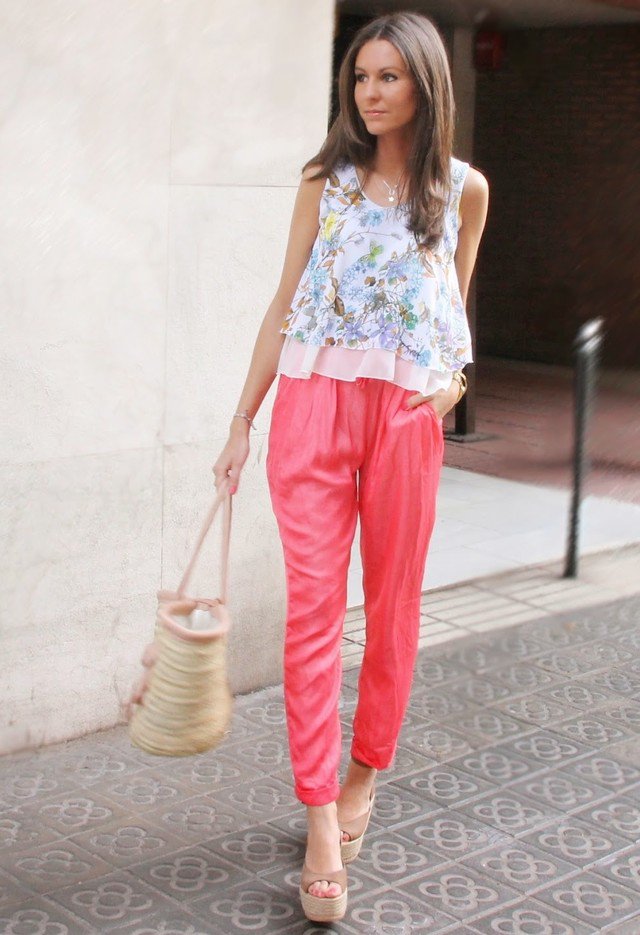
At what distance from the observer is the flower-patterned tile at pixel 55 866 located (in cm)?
344

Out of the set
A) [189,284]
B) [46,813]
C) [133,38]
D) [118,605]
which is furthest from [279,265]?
[46,813]

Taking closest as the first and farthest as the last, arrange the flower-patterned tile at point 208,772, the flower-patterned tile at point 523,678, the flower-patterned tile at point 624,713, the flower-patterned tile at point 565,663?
the flower-patterned tile at point 208,772 → the flower-patterned tile at point 624,713 → the flower-patterned tile at point 523,678 → the flower-patterned tile at point 565,663

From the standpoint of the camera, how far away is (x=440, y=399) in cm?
336

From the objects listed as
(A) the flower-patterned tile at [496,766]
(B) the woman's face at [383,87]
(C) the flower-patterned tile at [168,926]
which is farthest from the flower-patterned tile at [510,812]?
(B) the woman's face at [383,87]

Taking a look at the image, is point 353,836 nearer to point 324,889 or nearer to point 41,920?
point 324,889

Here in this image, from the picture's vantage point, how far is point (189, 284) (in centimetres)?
439

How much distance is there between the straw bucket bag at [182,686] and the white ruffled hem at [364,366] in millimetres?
602

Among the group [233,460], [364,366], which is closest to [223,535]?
[233,460]

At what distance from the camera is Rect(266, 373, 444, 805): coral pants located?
330 centimetres

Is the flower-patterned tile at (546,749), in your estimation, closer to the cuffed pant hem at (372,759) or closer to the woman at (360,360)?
the cuffed pant hem at (372,759)

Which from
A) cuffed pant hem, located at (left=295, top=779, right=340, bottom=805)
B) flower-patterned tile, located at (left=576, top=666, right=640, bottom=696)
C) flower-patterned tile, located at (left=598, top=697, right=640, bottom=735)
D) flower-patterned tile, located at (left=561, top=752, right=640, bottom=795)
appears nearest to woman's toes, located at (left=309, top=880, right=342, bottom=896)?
cuffed pant hem, located at (left=295, top=779, right=340, bottom=805)

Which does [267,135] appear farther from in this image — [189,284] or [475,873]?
[475,873]

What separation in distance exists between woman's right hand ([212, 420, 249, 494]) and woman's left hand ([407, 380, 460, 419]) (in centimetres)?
45

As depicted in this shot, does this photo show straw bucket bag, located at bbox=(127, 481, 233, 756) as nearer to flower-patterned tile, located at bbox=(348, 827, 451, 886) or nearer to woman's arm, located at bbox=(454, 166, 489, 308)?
flower-patterned tile, located at bbox=(348, 827, 451, 886)
